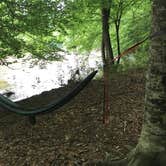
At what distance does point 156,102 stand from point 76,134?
4.32 ft

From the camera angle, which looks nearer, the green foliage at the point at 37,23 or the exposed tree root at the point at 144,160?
the exposed tree root at the point at 144,160

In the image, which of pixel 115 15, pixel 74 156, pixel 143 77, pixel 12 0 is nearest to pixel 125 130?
pixel 74 156

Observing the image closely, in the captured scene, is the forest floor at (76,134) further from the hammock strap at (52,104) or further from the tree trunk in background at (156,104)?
the tree trunk in background at (156,104)

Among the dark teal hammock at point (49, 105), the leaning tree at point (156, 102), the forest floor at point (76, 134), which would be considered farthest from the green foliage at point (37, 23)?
the leaning tree at point (156, 102)

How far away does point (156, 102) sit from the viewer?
2016 mm

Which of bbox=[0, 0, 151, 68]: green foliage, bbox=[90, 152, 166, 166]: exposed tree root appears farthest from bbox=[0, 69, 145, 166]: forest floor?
bbox=[0, 0, 151, 68]: green foliage

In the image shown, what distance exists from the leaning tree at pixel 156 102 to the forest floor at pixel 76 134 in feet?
1.58

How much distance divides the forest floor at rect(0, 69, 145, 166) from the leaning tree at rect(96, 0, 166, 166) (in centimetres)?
48

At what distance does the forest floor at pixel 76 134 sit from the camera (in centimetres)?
272

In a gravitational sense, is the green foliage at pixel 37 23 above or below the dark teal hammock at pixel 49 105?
above

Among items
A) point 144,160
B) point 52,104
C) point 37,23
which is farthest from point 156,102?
point 37,23

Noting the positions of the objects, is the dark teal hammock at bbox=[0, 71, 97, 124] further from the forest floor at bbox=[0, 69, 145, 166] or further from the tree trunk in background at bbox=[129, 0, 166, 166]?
the tree trunk in background at bbox=[129, 0, 166, 166]

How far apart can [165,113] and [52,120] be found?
1.93m

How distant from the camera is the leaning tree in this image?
6.40ft
